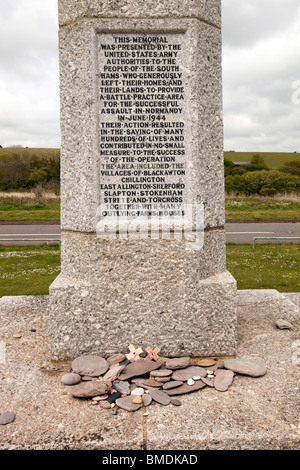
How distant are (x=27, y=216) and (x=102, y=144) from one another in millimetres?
15366

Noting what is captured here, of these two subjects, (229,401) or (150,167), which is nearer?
(229,401)

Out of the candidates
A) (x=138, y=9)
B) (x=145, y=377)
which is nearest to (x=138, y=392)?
(x=145, y=377)

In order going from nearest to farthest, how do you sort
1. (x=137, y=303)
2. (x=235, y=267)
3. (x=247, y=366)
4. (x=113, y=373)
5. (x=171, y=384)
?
(x=171, y=384), (x=113, y=373), (x=247, y=366), (x=137, y=303), (x=235, y=267)

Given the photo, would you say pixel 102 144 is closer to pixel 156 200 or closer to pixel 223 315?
pixel 156 200

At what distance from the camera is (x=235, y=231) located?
46.8 feet

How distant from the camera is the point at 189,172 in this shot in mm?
3324

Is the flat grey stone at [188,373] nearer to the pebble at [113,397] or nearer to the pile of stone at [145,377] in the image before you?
the pile of stone at [145,377]

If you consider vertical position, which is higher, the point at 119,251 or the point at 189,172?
the point at 189,172

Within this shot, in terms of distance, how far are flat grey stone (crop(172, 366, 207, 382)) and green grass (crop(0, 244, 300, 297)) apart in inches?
149

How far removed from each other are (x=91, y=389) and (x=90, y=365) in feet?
1.22

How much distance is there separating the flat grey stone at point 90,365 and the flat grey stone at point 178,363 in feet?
1.58

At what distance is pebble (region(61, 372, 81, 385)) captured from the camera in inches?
113

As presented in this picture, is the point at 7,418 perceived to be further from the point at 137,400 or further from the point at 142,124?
the point at 142,124
